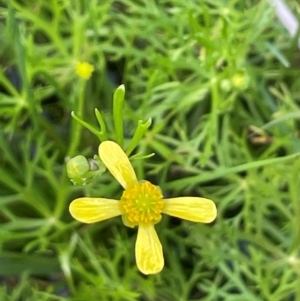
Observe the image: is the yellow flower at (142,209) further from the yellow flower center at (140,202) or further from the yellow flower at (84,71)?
the yellow flower at (84,71)

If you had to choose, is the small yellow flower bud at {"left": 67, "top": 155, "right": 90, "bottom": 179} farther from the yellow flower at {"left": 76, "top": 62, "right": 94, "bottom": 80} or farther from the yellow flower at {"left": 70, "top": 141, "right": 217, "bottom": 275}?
the yellow flower at {"left": 76, "top": 62, "right": 94, "bottom": 80}

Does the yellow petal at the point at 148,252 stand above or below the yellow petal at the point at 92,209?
below

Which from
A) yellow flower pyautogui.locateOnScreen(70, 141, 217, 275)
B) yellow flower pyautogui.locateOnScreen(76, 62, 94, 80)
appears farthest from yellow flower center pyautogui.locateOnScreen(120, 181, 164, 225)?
yellow flower pyautogui.locateOnScreen(76, 62, 94, 80)

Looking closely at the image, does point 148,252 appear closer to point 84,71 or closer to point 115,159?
point 115,159

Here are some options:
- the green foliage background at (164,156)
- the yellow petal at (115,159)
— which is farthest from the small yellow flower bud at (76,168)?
the green foliage background at (164,156)

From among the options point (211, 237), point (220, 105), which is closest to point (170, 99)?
point (220, 105)

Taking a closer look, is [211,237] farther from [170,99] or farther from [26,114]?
[26,114]
